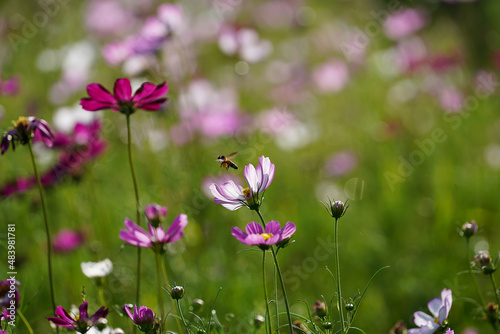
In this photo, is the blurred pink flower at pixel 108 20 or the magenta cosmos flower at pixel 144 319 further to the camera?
the blurred pink flower at pixel 108 20

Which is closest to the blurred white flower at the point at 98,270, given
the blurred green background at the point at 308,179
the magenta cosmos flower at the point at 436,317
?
the blurred green background at the point at 308,179

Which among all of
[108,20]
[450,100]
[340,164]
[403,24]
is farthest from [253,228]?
[108,20]

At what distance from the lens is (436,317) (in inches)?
34.2

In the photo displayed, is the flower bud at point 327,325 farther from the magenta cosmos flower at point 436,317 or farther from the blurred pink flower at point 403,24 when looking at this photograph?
the blurred pink flower at point 403,24

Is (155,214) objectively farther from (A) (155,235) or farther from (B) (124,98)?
(B) (124,98)

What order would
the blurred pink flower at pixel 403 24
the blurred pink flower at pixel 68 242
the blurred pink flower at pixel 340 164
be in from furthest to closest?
1. the blurred pink flower at pixel 403 24
2. the blurred pink flower at pixel 340 164
3. the blurred pink flower at pixel 68 242

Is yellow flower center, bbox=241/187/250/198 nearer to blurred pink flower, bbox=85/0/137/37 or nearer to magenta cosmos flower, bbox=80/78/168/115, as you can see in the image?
magenta cosmos flower, bbox=80/78/168/115

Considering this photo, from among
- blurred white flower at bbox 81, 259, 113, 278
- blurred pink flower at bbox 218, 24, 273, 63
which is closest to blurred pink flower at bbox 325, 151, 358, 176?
blurred pink flower at bbox 218, 24, 273, 63

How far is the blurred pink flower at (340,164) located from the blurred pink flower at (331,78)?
73cm

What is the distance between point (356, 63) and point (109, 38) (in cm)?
154

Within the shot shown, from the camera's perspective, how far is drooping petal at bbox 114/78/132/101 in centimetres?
89

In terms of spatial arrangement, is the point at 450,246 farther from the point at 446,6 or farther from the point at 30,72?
the point at 446,6

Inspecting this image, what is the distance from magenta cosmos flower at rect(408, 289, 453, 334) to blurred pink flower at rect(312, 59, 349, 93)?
2331mm

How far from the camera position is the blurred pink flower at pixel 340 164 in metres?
2.40
